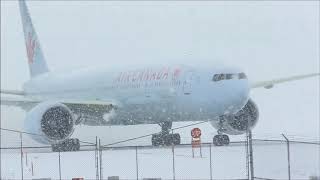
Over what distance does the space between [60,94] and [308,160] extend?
14622 mm

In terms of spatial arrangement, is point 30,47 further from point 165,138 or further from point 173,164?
point 173,164

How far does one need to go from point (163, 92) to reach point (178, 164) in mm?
4547

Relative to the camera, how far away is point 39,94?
31.3 metres

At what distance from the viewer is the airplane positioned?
73.3 feet

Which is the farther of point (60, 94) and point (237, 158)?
point (60, 94)

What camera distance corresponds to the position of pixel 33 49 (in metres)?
33.5

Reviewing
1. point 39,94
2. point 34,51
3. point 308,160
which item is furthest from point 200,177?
point 34,51

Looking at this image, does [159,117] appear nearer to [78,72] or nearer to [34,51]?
[78,72]

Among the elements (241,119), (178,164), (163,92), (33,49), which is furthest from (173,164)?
(33,49)

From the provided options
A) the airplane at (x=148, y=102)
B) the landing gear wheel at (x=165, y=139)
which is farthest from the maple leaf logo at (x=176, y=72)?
the landing gear wheel at (x=165, y=139)

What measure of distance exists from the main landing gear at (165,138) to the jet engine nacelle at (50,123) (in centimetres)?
342

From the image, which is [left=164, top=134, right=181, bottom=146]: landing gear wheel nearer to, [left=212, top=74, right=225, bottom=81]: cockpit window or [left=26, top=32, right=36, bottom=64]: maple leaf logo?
[left=212, top=74, right=225, bottom=81]: cockpit window

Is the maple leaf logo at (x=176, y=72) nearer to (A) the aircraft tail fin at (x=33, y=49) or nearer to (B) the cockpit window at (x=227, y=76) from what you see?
(B) the cockpit window at (x=227, y=76)

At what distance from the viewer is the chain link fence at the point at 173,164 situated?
1499cm
